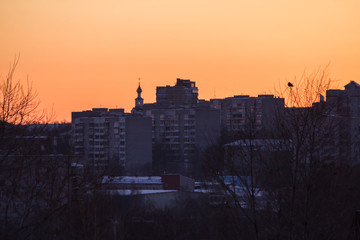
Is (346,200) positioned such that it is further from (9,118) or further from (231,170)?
(9,118)

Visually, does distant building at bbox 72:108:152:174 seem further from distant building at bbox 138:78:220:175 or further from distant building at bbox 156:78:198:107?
distant building at bbox 156:78:198:107

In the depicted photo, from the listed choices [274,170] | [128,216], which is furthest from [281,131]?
[128,216]

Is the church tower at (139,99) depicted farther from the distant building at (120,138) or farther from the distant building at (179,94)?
the distant building at (120,138)

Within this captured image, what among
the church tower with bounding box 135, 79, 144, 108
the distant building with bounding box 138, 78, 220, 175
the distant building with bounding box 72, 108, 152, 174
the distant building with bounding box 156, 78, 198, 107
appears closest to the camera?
the distant building with bounding box 72, 108, 152, 174

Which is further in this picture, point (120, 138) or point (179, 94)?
point (179, 94)

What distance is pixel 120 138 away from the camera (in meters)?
76.2

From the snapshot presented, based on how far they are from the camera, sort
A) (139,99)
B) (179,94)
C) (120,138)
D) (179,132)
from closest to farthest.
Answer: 1. (120,138)
2. (179,132)
3. (179,94)
4. (139,99)

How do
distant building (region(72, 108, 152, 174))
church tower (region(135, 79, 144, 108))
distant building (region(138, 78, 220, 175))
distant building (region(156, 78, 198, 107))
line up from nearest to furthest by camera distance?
distant building (region(72, 108, 152, 174)) < distant building (region(138, 78, 220, 175)) < distant building (region(156, 78, 198, 107)) < church tower (region(135, 79, 144, 108))

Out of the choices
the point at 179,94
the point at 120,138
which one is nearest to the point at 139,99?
the point at 179,94

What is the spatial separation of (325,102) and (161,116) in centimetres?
7178

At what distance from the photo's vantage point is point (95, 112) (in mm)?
93188

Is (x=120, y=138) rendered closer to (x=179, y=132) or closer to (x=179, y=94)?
(x=179, y=132)

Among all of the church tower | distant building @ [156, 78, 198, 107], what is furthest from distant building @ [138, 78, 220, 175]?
the church tower

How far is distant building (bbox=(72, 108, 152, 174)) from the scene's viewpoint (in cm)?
7175
